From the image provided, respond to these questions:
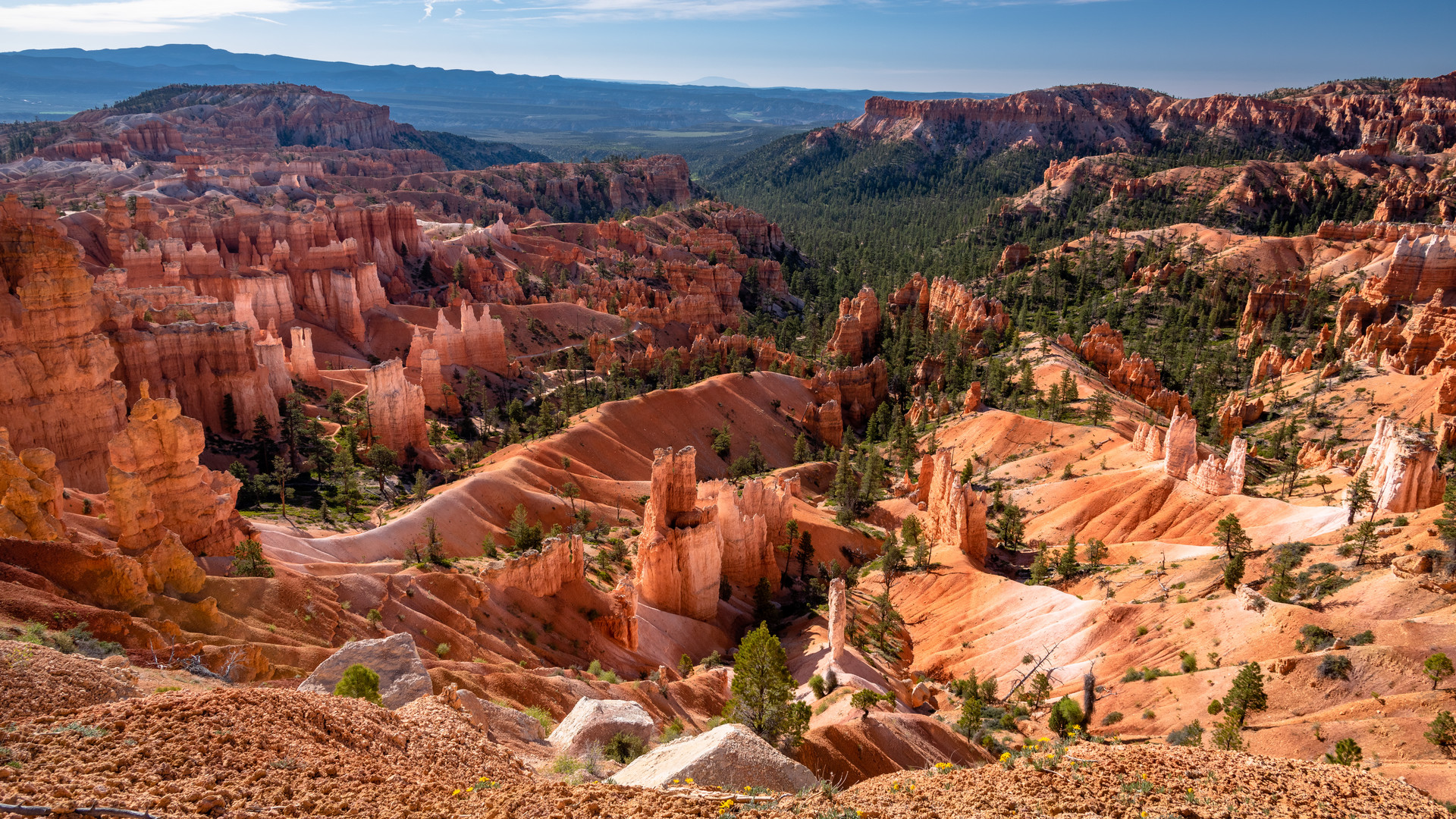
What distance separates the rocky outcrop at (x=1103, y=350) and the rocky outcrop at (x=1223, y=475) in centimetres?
4016

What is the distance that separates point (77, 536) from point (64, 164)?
145 meters

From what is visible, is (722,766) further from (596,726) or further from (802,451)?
(802,451)

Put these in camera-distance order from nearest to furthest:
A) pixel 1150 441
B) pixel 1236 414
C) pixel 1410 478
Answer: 1. pixel 1410 478
2. pixel 1150 441
3. pixel 1236 414

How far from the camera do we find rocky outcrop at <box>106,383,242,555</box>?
2509 cm

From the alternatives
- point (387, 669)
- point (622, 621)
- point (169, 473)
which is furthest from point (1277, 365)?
point (169, 473)

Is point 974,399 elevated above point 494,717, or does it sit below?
below

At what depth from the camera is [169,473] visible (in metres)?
26.0

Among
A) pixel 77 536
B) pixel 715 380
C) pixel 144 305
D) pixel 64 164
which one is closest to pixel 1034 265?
pixel 715 380

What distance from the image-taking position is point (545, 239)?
435 feet

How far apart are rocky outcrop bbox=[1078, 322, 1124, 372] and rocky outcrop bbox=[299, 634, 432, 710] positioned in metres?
80.2

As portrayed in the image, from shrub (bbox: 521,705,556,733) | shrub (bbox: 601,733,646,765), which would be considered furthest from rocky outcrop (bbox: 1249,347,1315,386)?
shrub (bbox: 601,733,646,765)

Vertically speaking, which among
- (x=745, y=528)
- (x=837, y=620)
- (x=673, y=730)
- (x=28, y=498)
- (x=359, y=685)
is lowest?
(x=745, y=528)

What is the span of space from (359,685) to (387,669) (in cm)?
165

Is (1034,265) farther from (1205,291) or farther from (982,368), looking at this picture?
(982,368)
